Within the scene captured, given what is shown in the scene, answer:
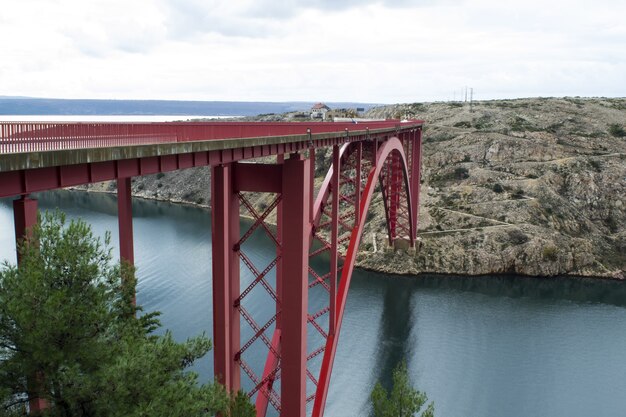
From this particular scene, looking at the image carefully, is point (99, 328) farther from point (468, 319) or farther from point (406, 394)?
point (468, 319)

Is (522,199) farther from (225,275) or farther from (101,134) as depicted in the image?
(101,134)

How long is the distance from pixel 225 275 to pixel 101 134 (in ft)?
17.1

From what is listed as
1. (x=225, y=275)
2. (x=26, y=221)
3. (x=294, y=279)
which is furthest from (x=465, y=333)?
(x=26, y=221)

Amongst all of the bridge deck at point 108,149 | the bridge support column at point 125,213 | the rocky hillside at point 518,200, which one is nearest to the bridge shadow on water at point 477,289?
the rocky hillside at point 518,200

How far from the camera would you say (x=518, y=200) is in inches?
2255

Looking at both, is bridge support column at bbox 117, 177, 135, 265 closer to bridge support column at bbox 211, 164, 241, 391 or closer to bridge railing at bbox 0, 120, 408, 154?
bridge railing at bbox 0, 120, 408, 154

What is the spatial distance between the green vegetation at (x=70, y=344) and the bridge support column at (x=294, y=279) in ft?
20.7

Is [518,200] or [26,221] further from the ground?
[26,221]

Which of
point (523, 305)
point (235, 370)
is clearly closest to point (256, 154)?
point (235, 370)

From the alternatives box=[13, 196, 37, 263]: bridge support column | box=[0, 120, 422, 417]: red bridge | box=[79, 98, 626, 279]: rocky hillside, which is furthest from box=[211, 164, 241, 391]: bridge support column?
box=[79, 98, 626, 279]: rocky hillside

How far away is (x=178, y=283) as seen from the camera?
44.8 metres

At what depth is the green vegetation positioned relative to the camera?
8867 millimetres

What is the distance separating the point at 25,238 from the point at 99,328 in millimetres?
2001

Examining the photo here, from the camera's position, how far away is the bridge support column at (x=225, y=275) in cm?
1345
